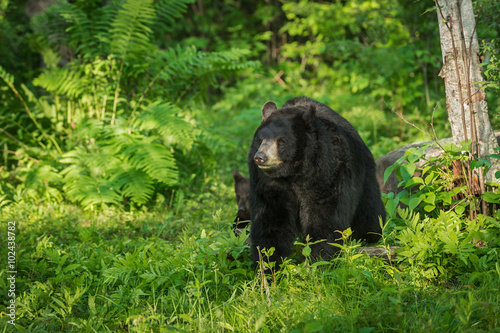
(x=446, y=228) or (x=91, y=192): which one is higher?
(x=91, y=192)

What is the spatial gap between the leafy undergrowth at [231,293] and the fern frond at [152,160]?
1572mm

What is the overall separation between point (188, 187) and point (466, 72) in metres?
4.04

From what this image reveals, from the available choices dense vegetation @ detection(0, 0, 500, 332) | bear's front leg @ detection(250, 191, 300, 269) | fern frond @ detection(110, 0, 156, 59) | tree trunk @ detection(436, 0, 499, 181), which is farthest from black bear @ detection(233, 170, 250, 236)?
tree trunk @ detection(436, 0, 499, 181)

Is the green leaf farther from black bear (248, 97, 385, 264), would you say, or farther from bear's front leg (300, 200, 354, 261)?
bear's front leg (300, 200, 354, 261)

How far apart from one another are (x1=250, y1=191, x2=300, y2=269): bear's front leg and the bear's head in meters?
0.23

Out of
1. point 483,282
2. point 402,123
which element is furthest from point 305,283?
point 402,123

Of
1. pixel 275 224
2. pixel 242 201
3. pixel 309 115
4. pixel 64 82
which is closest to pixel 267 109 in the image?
pixel 309 115

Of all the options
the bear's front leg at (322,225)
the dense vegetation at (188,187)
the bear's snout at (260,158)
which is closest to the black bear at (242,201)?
the dense vegetation at (188,187)

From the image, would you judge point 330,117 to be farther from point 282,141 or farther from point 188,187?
point 188,187

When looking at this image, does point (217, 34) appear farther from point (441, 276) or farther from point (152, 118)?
point (441, 276)

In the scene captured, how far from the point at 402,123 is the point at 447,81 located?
479cm

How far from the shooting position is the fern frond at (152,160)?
600 centimetres

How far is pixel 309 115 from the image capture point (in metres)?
3.65

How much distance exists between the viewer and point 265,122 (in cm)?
377
